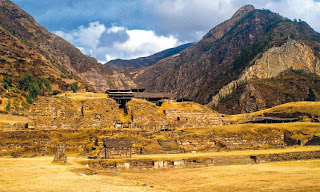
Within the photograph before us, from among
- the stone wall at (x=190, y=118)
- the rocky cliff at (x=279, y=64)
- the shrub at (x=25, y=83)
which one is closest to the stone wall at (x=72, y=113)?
the stone wall at (x=190, y=118)

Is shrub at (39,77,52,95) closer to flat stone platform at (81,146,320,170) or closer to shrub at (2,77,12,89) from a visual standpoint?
shrub at (2,77,12,89)

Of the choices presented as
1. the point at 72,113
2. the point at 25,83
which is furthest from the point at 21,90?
the point at 72,113

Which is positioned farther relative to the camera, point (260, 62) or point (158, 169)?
point (260, 62)

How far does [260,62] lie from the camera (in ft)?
465

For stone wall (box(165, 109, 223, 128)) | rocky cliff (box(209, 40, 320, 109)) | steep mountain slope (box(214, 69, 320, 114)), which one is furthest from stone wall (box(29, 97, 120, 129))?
rocky cliff (box(209, 40, 320, 109))

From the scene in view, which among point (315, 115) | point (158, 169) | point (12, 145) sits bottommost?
point (158, 169)

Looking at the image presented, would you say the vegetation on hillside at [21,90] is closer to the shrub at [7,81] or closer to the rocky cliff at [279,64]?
the shrub at [7,81]

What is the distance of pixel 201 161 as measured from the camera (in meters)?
39.2

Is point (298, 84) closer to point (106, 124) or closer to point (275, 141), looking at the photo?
point (275, 141)

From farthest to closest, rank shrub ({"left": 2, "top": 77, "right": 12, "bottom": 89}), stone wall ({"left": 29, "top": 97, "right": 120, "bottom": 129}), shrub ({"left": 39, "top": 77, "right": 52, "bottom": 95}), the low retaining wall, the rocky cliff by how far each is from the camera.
A: the rocky cliff, shrub ({"left": 39, "top": 77, "right": 52, "bottom": 95}), shrub ({"left": 2, "top": 77, "right": 12, "bottom": 89}), stone wall ({"left": 29, "top": 97, "right": 120, "bottom": 129}), the low retaining wall

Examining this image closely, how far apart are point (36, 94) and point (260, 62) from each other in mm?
102622

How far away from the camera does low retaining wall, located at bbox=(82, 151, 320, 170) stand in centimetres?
3762

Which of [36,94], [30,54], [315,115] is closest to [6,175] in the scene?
[315,115]

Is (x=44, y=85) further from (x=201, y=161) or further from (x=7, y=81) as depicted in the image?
(x=201, y=161)
